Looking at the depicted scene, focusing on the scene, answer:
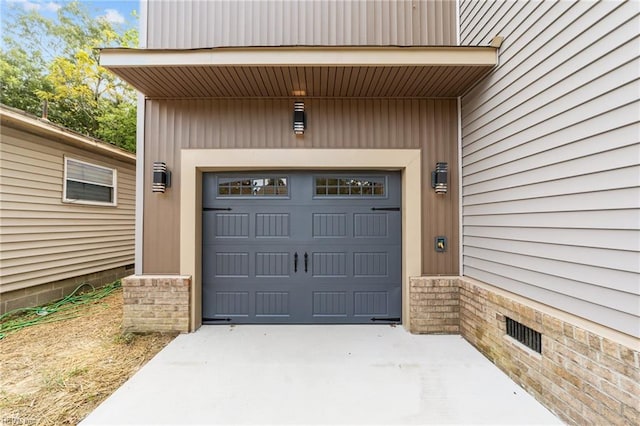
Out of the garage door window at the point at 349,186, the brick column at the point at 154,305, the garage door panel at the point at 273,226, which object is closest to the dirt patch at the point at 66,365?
the brick column at the point at 154,305

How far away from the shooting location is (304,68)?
299 cm

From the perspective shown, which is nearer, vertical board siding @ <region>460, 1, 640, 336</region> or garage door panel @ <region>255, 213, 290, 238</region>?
vertical board siding @ <region>460, 1, 640, 336</region>

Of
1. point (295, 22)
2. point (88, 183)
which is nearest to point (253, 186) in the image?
point (295, 22)

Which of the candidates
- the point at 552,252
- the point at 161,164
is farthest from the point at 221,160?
the point at 552,252

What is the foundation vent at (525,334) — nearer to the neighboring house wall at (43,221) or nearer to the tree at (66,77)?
the neighboring house wall at (43,221)

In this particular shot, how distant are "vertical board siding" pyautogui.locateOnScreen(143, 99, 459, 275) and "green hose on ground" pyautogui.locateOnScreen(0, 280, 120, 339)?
2017 millimetres

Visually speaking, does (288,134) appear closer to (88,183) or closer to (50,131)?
(50,131)

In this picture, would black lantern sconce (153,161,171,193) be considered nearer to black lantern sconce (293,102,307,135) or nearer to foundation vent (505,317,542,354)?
black lantern sconce (293,102,307,135)

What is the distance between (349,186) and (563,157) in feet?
7.35

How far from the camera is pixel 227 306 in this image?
12.5 ft

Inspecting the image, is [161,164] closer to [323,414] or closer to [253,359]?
[253,359]

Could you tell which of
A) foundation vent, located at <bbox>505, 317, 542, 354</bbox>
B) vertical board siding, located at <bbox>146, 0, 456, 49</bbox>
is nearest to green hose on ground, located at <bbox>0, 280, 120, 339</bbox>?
vertical board siding, located at <bbox>146, 0, 456, 49</bbox>

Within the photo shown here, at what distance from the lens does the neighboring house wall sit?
422cm

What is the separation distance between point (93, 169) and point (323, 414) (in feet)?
20.5
